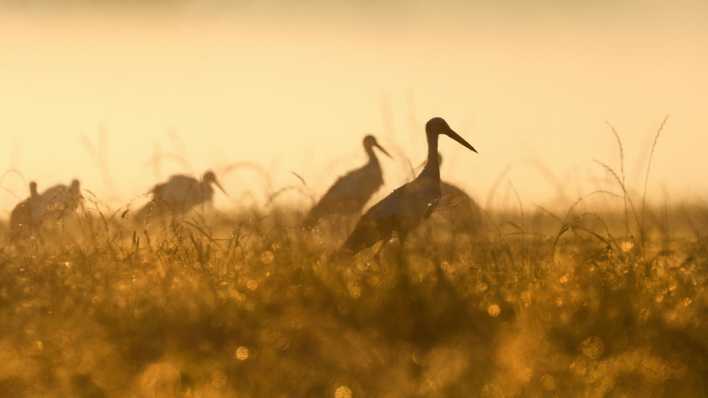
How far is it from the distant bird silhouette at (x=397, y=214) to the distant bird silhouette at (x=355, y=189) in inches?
120

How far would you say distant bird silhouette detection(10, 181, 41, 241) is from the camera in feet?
27.8

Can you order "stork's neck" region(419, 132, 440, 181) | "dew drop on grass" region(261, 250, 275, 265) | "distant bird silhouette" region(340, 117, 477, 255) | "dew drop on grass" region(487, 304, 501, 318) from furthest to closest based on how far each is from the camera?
1. "stork's neck" region(419, 132, 440, 181)
2. "distant bird silhouette" region(340, 117, 477, 255)
3. "dew drop on grass" region(261, 250, 275, 265)
4. "dew drop on grass" region(487, 304, 501, 318)

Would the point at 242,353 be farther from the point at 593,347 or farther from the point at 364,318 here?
the point at 593,347

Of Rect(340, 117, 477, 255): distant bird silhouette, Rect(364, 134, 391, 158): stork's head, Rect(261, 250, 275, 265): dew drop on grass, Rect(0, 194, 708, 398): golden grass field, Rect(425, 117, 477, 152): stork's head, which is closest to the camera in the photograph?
A: Rect(0, 194, 708, 398): golden grass field

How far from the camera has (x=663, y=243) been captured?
6367 millimetres

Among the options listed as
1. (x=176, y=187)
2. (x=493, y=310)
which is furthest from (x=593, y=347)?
(x=176, y=187)

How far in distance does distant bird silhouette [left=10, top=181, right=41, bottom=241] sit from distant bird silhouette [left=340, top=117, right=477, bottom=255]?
2230 millimetres

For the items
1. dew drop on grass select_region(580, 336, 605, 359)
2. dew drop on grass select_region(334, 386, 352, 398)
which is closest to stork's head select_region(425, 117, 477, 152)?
dew drop on grass select_region(580, 336, 605, 359)

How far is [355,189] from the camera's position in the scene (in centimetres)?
1280

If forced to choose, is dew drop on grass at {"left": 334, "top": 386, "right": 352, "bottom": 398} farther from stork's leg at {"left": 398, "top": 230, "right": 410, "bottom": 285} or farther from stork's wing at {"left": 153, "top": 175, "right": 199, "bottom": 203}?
stork's wing at {"left": 153, "top": 175, "right": 199, "bottom": 203}

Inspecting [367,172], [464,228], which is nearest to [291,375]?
[464,228]

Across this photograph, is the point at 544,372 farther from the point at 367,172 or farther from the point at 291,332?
the point at 367,172

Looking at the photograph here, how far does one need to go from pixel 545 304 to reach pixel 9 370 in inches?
86.9

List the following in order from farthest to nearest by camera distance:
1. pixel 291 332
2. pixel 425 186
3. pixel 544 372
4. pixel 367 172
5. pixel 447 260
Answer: pixel 367 172
pixel 425 186
pixel 447 260
pixel 291 332
pixel 544 372
